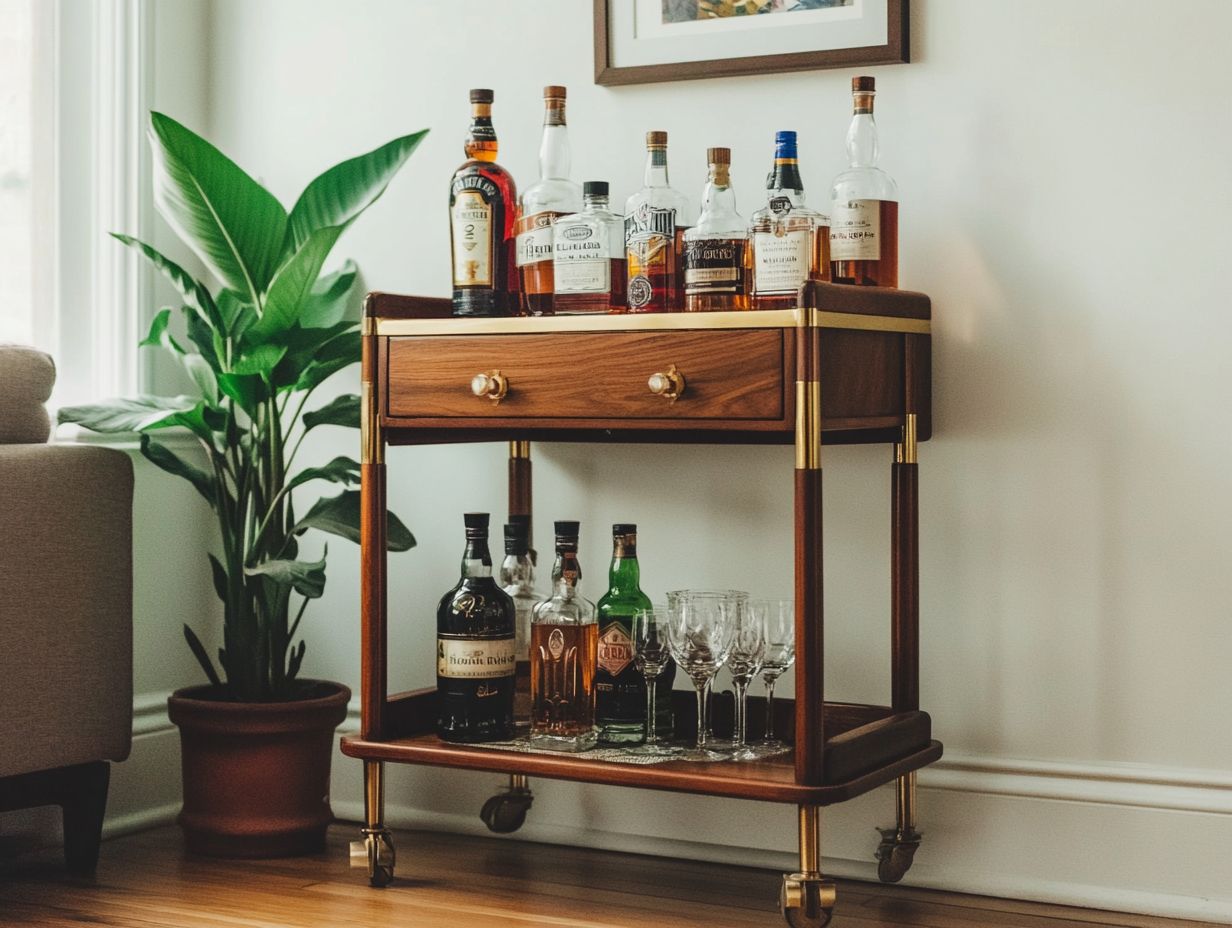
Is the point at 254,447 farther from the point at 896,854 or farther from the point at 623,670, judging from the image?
the point at 896,854

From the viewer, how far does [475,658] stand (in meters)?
2.12

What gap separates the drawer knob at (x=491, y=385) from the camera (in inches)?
80.6

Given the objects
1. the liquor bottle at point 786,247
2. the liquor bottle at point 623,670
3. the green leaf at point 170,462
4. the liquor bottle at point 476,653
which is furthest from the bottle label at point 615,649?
the green leaf at point 170,462

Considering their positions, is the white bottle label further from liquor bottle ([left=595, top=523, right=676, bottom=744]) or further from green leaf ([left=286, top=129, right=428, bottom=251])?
liquor bottle ([left=595, top=523, right=676, bottom=744])

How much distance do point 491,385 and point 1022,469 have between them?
76 centimetres

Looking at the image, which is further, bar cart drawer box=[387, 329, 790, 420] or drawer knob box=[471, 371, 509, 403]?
drawer knob box=[471, 371, 509, 403]

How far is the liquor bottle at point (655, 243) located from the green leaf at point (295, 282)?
447 mm

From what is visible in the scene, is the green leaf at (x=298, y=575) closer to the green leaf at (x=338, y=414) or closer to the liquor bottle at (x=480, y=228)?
the green leaf at (x=338, y=414)

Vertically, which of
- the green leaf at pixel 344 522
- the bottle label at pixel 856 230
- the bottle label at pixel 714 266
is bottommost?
the green leaf at pixel 344 522

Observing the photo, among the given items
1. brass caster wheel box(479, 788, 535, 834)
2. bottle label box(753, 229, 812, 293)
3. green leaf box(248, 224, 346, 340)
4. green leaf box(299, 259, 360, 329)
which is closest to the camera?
bottle label box(753, 229, 812, 293)

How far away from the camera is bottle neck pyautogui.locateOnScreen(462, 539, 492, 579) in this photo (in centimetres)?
217

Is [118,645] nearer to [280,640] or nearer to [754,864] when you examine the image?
[280,640]

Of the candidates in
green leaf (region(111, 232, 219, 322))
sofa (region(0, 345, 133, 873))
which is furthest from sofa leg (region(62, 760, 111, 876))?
green leaf (region(111, 232, 219, 322))

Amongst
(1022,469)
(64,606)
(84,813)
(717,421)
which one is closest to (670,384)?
(717,421)
